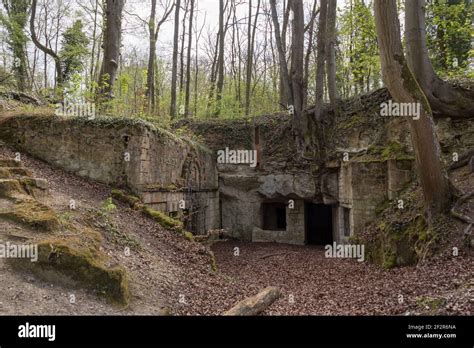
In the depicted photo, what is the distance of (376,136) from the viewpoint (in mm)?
11398

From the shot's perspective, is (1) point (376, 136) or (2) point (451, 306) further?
(1) point (376, 136)

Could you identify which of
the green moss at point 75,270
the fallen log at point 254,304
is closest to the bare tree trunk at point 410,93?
the fallen log at point 254,304

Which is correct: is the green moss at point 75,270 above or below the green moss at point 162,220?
below

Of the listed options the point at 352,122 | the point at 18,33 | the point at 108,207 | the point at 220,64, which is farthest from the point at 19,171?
the point at 220,64

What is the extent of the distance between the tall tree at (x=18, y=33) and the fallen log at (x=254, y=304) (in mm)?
16558

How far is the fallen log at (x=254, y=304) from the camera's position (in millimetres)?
4621

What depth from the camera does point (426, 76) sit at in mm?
8430

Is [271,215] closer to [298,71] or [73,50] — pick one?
[298,71]

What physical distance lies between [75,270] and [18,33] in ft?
53.3

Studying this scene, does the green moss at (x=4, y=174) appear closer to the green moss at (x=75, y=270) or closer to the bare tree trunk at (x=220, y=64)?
the green moss at (x=75, y=270)

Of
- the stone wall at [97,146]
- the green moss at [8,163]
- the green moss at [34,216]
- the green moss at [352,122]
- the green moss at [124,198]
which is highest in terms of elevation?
the green moss at [352,122]

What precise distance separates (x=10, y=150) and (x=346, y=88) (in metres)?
18.0
